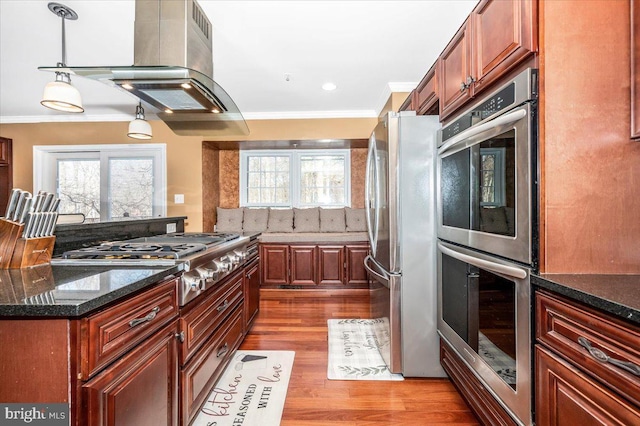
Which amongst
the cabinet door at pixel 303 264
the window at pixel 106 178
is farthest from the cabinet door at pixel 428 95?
the window at pixel 106 178

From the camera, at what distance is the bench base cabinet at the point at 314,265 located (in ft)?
14.2

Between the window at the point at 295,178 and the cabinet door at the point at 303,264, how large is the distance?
1069 mm

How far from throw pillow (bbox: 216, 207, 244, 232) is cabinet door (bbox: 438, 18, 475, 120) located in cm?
375

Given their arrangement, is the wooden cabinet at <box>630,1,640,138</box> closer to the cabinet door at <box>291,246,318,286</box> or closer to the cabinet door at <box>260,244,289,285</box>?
the cabinet door at <box>291,246,318,286</box>

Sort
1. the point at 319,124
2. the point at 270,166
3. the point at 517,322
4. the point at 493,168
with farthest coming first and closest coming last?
the point at 270,166, the point at 319,124, the point at 493,168, the point at 517,322

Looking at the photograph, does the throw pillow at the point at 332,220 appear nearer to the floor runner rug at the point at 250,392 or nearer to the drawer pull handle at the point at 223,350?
the floor runner rug at the point at 250,392

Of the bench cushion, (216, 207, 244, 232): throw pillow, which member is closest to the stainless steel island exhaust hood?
the bench cushion

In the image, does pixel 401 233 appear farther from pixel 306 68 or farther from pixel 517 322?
pixel 306 68

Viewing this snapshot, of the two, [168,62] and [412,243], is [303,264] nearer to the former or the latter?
[412,243]

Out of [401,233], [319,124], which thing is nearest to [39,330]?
[401,233]

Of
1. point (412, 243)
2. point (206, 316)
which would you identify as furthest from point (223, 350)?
point (412, 243)

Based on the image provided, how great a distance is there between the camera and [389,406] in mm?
1770

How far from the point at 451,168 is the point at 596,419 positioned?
3.89ft

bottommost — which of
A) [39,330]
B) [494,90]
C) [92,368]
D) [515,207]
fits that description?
[92,368]
